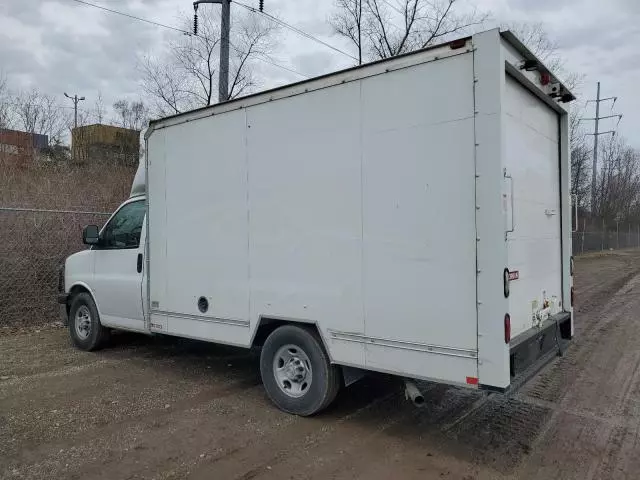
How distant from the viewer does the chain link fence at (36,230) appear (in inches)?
361

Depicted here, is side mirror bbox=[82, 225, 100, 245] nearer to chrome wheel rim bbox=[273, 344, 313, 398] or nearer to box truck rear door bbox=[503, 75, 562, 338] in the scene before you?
chrome wheel rim bbox=[273, 344, 313, 398]

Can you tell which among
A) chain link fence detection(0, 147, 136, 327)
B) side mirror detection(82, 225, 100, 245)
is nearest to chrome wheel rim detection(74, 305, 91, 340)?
side mirror detection(82, 225, 100, 245)

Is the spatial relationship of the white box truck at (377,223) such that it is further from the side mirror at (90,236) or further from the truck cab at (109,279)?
the side mirror at (90,236)

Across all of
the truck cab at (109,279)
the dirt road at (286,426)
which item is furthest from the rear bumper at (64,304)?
the dirt road at (286,426)

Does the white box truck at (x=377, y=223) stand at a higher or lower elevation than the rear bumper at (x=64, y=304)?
higher

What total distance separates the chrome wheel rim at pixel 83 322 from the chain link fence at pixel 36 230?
2.31 m

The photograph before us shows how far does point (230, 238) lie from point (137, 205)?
6.51 feet

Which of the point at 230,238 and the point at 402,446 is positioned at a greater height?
the point at 230,238

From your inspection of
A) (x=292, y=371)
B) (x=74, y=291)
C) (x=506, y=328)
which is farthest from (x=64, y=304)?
(x=506, y=328)

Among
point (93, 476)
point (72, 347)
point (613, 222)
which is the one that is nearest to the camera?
point (93, 476)

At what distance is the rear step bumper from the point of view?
151 inches

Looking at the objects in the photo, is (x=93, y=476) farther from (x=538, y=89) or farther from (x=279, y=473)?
(x=538, y=89)

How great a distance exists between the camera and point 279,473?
3.71m

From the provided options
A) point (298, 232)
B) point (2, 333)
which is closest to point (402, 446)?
point (298, 232)
